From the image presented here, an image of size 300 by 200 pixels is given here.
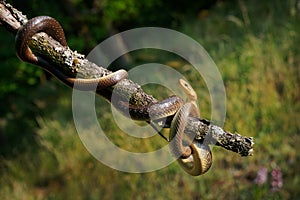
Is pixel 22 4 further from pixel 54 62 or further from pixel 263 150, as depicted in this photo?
pixel 54 62

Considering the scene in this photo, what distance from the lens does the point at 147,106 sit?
1.16 meters

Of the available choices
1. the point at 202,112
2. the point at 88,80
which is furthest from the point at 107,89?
the point at 202,112

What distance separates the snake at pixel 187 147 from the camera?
1.17 m

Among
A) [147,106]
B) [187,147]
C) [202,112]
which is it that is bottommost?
[202,112]

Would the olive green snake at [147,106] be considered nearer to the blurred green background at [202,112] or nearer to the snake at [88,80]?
the snake at [88,80]

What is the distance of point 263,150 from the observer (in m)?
4.40

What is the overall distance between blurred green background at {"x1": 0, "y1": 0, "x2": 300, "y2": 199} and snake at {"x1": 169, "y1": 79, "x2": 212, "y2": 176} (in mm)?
2488

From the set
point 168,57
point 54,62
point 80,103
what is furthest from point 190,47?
point 54,62

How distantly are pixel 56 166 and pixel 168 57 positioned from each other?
136 inches

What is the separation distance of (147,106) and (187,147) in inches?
6.1

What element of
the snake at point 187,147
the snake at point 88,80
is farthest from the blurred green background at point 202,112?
the snake at point 88,80

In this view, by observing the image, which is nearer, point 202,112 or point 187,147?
point 187,147

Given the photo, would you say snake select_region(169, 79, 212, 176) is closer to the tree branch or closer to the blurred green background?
the tree branch

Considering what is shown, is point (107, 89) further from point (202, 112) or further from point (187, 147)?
point (202, 112)
